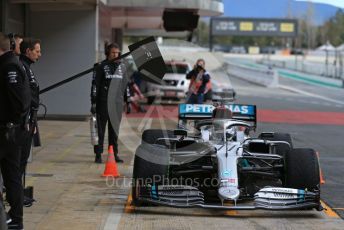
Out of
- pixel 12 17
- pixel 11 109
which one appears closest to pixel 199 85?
pixel 12 17

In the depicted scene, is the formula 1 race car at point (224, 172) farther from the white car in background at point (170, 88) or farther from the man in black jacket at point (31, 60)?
the white car in background at point (170, 88)

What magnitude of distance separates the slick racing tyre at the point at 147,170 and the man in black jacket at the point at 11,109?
1739 millimetres

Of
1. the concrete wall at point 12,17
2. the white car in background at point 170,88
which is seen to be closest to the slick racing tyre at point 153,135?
the concrete wall at point 12,17

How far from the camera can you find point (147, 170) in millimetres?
8086

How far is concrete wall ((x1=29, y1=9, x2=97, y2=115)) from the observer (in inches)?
778

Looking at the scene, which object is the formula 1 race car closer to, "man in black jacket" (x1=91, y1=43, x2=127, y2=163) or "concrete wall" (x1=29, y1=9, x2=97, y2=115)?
"man in black jacket" (x1=91, y1=43, x2=127, y2=163)

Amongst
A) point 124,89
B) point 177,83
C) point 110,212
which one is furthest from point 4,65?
point 177,83

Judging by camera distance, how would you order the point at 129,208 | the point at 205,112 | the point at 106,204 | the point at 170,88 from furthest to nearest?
the point at 170,88
the point at 205,112
the point at 106,204
the point at 129,208

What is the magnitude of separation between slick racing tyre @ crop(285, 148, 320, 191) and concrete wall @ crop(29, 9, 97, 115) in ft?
39.9

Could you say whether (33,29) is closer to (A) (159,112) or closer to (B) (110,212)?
(A) (159,112)

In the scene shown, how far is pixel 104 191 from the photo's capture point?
367 inches

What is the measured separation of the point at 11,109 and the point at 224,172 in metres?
2.63

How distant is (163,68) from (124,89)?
3.46 metres

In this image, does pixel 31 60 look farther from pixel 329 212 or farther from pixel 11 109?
pixel 329 212
